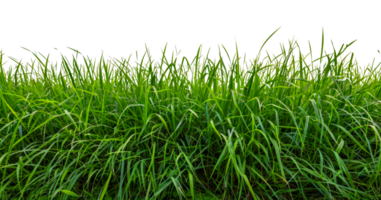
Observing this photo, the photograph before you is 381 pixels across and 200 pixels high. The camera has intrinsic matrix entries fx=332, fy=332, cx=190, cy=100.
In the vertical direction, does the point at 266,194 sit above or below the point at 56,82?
below

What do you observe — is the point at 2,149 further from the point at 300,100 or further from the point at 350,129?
the point at 350,129

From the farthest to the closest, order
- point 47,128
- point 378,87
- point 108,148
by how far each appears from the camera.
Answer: point 378,87, point 47,128, point 108,148

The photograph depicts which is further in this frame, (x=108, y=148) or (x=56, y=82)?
(x=56, y=82)

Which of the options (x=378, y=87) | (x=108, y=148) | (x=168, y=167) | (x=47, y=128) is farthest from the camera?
(x=378, y=87)

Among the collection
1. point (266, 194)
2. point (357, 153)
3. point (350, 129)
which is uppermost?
point (350, 129)

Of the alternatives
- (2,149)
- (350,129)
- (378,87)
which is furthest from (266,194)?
(2,149)

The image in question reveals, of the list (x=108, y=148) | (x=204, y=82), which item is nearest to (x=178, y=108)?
(x=204, y=82)

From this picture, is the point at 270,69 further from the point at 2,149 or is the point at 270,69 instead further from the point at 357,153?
the point at 2,149
